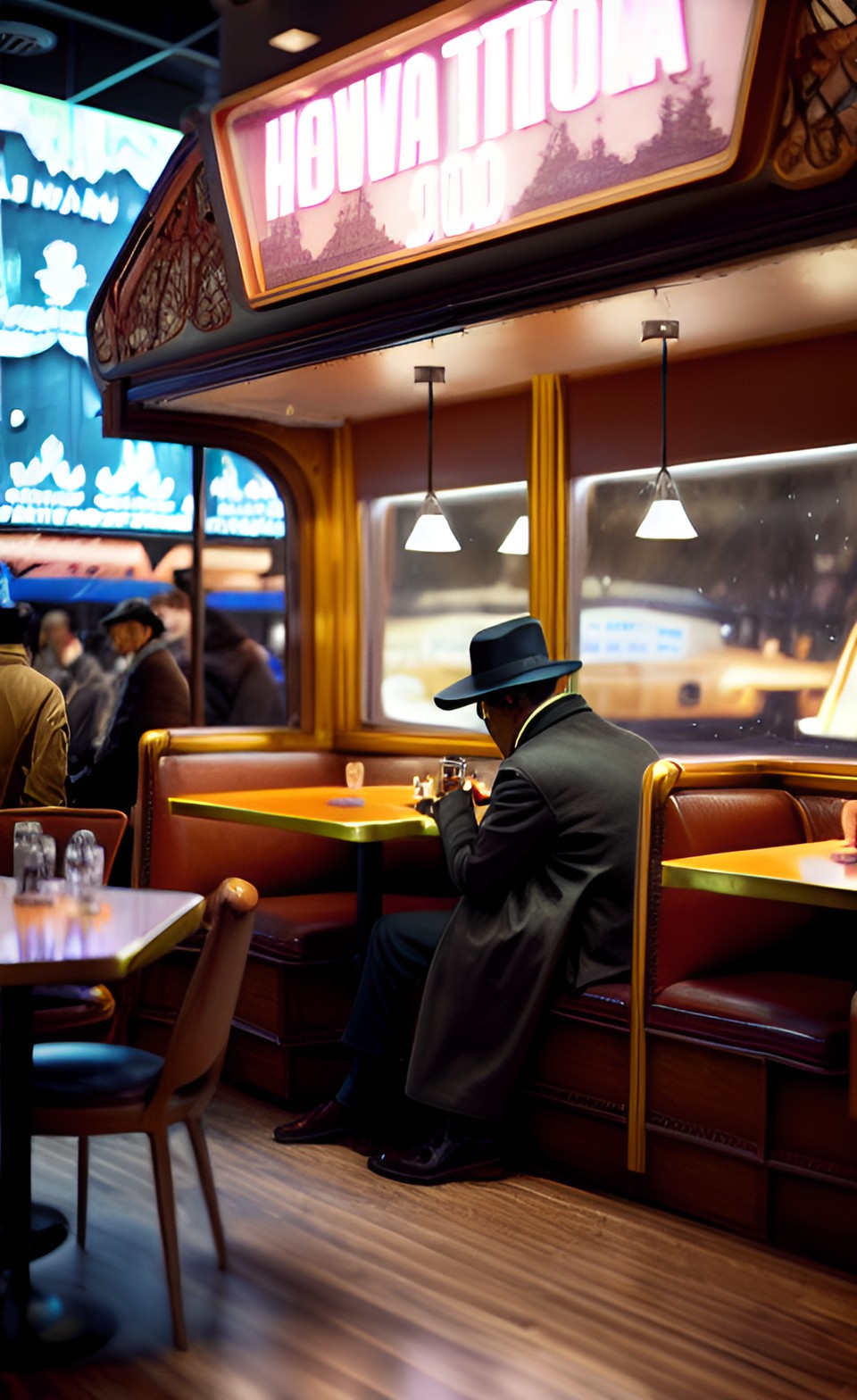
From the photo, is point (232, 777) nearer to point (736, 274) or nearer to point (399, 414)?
point (399, 414)

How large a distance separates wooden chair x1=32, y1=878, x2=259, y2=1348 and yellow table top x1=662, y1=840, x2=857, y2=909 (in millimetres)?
1062

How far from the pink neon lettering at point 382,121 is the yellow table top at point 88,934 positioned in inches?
96.0

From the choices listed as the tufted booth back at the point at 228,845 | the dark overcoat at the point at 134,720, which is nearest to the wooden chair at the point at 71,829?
the tufted booth back at the point at 228,845

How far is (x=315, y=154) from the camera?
4656 millimetres

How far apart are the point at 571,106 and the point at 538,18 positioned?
0.27m

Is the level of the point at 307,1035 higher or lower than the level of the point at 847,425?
lower

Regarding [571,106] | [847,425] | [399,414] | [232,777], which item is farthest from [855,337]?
[232,777]

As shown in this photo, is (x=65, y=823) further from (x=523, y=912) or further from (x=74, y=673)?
(x=74, y=673)

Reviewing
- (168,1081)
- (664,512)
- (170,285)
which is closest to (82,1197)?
(168,1081)

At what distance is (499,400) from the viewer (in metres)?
5.60

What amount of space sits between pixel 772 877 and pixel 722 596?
6.27 feet

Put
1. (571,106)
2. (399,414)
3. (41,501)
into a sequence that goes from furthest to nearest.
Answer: (41,501)
(399,414)
(571,106)

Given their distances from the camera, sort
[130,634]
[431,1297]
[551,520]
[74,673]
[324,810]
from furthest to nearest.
→ [74,673]
[130,634]
[551,520]
[324,810]
[431,1297]

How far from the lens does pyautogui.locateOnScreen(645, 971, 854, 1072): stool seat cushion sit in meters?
3.37
